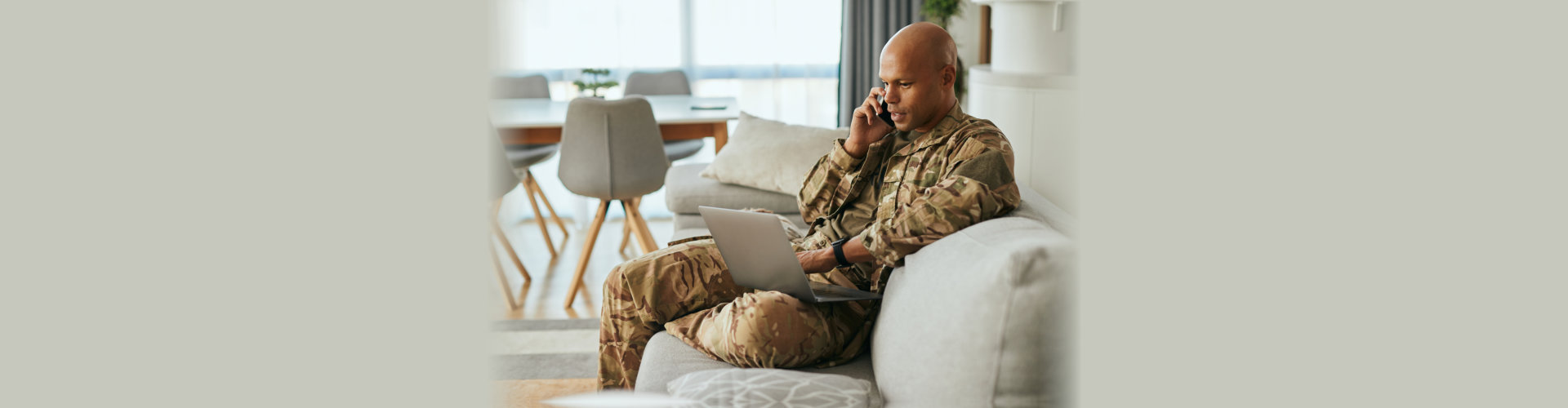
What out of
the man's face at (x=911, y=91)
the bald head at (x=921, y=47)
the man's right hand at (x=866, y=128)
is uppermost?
the bald head at (x=921, y=47)

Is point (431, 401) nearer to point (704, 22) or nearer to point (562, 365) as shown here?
point (562, 365)

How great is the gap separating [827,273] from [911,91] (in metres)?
0.34

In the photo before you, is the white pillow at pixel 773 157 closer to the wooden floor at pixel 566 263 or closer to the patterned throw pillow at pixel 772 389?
the wooden floor at pixel 566 263

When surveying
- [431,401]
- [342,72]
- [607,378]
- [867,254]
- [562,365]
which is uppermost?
[342,72]

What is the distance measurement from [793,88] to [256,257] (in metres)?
4.95

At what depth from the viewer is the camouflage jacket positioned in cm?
135

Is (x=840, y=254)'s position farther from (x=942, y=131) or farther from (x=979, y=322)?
(x=979, y=322)

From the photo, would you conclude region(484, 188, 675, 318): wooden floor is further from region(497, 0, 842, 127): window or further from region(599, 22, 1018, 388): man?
region(497, 0, 842, 127): window

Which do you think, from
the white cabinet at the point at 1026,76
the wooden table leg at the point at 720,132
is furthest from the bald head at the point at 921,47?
the wooden table leg at the point at 720,132

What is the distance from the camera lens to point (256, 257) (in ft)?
1.14

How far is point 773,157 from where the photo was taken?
298cm

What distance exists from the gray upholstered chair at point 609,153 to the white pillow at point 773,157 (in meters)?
0.19

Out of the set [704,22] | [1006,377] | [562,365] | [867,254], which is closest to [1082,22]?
[1006,377]

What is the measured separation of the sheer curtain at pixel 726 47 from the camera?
4980 millimetres
